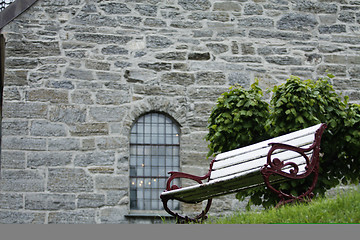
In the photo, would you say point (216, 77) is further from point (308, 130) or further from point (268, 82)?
point (308, 130)

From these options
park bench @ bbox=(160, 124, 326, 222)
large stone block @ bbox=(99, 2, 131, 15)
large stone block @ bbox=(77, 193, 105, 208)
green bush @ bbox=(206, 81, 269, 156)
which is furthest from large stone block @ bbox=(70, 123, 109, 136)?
park bench @ bbox=(160, 124, 326, 222)

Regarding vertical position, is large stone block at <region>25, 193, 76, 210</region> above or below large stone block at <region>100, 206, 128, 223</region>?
above

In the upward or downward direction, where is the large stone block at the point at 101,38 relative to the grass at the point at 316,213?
upward

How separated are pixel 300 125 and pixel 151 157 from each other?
3.39 metres

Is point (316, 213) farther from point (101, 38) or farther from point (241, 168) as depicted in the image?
point (101, 38)

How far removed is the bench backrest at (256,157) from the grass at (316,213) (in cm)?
62

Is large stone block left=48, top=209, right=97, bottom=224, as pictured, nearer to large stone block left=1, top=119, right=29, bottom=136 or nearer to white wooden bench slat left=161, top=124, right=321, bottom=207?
large stone block left=1, top=119, right=29, bottom=136

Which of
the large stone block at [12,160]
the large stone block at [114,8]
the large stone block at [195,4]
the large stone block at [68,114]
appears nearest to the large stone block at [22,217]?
the large stone block at [12,160]

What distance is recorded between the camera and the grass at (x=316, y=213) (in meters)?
6.46

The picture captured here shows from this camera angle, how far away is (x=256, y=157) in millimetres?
7969

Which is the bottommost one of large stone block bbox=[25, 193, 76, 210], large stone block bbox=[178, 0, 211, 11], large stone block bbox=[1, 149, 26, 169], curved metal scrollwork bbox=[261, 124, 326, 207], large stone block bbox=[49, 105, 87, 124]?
large stone block bbox=[25, 193, 76, 210]

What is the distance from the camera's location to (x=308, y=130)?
7.71 meters

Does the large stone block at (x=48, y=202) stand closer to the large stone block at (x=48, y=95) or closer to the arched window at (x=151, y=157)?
the arched window at (x=151, y=157)

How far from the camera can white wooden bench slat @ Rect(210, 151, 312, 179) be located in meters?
7.70
